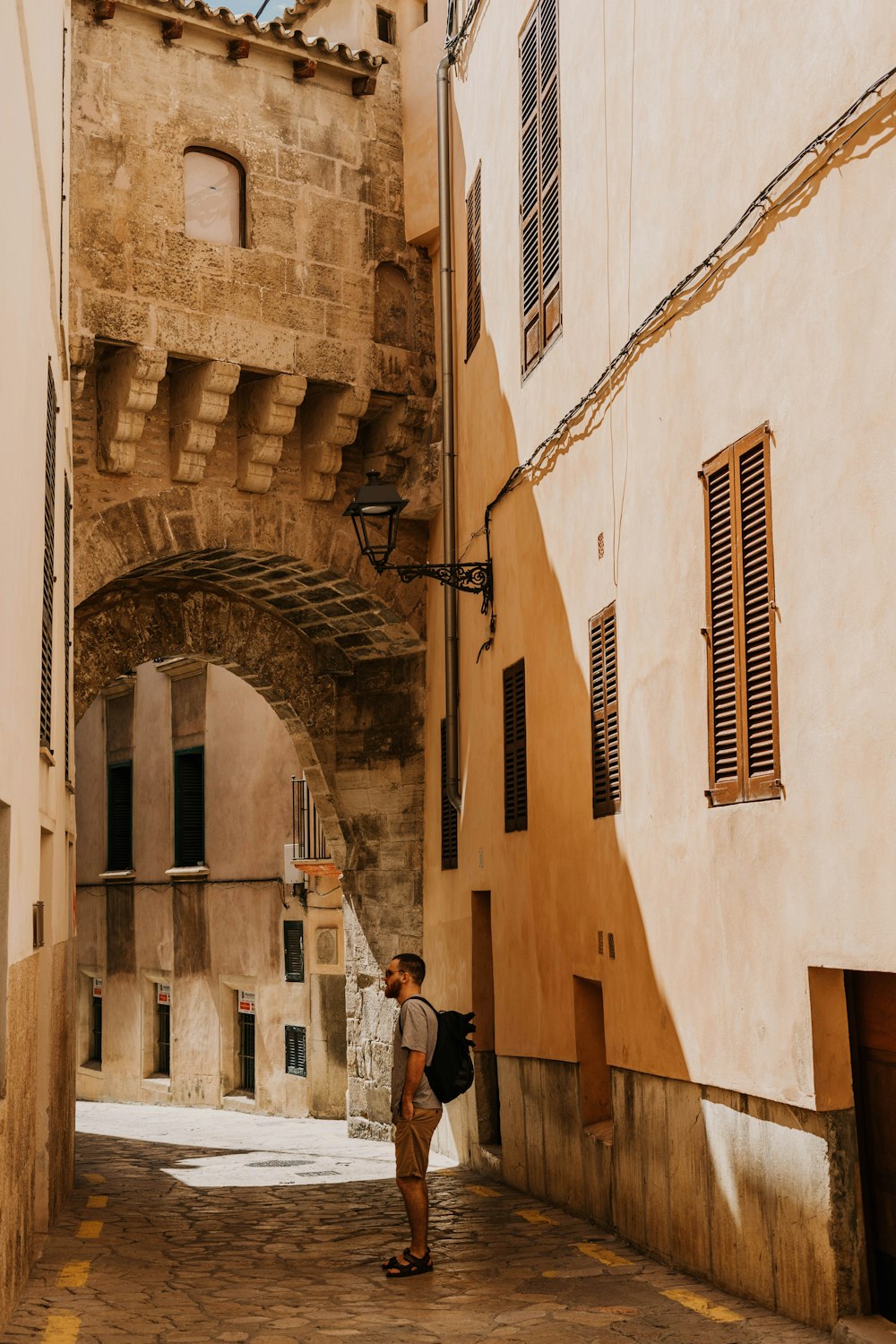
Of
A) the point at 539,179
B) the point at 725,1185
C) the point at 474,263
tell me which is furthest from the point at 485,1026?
the point at 539,179

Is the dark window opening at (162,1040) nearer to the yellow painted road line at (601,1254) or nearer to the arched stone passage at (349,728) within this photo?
the arched stone passage at (349,728)

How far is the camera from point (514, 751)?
11.2m

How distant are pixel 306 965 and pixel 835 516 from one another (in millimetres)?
13861

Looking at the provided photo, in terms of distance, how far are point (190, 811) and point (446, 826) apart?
30.0 ft

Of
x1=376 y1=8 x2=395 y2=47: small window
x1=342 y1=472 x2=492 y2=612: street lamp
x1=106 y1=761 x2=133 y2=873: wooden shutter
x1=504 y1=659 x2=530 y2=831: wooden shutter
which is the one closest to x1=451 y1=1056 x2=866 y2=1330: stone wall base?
x1=504 y1=659 x2=530 y2=831: wooden shutter

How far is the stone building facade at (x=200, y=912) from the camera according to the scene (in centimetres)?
1883

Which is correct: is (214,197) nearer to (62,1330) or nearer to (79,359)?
(79,359)

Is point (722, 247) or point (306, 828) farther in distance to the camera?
point (306, 828)

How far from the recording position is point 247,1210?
34.0 ft

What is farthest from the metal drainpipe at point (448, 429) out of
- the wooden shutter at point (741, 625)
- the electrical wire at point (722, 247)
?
the wooden shutter at point (741, 625)

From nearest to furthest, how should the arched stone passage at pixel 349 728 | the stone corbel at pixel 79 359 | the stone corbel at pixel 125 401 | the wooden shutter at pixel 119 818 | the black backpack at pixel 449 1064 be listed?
the black backpack at pixel 449 1064
the stone corbel at pixel 79 359
the stone corbel at pixel 125 401
the arched stone passage at pixel 349 728
the wooden shutter at pixel 119 818

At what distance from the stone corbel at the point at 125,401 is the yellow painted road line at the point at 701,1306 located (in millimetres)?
7909

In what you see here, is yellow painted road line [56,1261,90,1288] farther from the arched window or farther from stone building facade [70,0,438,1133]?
the arched window

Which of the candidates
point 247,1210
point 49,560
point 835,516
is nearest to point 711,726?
point 835,516
